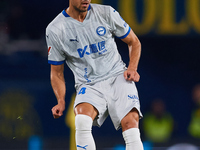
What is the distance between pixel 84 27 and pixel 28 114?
2.42m

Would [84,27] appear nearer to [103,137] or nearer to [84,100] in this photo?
[84,100]

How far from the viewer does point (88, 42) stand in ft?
9.96

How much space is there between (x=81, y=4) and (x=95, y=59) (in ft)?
1.26

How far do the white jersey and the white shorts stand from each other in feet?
0.19

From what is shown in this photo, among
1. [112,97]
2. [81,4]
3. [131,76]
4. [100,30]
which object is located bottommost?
[112,97]

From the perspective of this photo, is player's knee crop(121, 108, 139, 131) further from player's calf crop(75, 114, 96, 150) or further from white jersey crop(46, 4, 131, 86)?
white jersey crop(46, 4, 131, 86)

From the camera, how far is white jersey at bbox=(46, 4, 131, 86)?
3.03 meters

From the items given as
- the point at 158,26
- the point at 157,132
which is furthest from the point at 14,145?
the point at 158,26

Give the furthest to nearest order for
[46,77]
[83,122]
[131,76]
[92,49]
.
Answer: [46,77] < [92,49] < [131,76] < [83,122]

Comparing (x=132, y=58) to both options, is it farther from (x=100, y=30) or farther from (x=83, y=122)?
(x=83, y=122)

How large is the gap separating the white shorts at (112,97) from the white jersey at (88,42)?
0.06 meters

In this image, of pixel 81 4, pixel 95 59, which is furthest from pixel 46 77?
pixel 81 4

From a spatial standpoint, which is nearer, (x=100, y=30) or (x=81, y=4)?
(x=81, y=4)

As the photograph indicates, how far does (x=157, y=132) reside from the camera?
5473 mm
